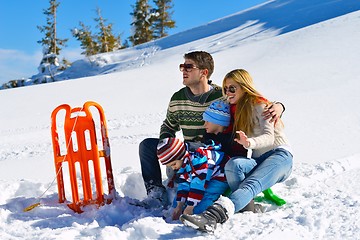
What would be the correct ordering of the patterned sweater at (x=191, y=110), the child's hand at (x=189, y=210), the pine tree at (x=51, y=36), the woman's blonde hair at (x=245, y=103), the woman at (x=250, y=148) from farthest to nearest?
the pine tree at (x=51, y=36) → the patterned sweater at (x=191, y=110) → the woman's blonde hair at (x=245, y=103) → the child's hand at (x=189, y=210) → the woman at (x=250, y=148)

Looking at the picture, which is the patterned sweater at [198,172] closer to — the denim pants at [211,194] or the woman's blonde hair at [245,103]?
the denim pants at [211,194]

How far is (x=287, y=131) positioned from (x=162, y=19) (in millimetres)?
37295

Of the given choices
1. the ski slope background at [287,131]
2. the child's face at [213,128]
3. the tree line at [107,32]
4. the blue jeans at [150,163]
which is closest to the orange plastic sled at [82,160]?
the ski slope background at [287,131]

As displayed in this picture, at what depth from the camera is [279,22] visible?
30.0 metres

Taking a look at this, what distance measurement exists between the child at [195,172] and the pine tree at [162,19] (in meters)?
40.3

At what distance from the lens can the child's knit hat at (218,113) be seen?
10.6 ft

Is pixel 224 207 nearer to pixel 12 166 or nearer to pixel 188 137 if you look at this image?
pixel 188 137

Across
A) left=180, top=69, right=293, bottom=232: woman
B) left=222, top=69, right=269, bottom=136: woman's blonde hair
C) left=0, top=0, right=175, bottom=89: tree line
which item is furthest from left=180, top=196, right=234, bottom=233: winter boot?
left=0, top=0, right=175, bottom=89: tree line

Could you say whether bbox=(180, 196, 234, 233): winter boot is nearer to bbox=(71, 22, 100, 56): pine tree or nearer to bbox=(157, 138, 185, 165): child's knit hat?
bbox=(157, 138, 185, 165): child's knit hat

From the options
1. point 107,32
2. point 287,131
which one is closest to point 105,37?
point 107,32

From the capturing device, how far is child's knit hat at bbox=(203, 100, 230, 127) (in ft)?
10.6

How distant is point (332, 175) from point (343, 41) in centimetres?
1328

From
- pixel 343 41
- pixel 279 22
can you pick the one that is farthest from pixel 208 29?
pixel 343 41

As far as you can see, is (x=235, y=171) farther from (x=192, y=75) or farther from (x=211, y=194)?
(x=192, y=75)
